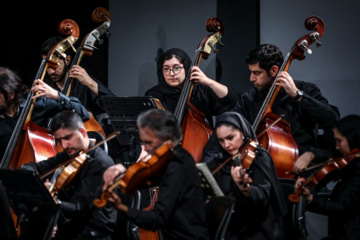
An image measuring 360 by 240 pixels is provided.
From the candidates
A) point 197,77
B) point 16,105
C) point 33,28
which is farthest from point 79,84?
point 197,77

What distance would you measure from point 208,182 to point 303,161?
32.7 inches

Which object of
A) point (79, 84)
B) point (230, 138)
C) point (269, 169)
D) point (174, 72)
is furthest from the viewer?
point (79, 84)

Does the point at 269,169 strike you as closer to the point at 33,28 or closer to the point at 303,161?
the point at 303,161

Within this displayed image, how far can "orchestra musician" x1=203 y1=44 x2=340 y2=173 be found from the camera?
123 inches

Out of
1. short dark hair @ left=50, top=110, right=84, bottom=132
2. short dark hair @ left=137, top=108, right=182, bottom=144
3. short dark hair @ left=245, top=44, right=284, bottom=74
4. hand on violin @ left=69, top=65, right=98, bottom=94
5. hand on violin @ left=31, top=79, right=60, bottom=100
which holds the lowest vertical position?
short dark hair @ left=50, top=110, right=84, bottom=132

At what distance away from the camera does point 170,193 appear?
6.88 feet

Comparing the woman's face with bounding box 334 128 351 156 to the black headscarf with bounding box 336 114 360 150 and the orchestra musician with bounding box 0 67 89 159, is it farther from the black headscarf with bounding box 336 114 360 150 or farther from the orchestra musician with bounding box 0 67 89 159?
the orchestra musician with bounding box 0 67 89 159

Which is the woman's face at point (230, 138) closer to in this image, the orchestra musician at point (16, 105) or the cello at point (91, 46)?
the orchestra musician at point (16, 105)

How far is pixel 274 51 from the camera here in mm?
3352

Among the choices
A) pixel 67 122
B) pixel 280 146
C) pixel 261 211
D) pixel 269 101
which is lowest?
pixel 261 211

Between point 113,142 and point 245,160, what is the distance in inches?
65.7

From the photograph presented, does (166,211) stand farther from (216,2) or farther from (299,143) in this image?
(216,2)

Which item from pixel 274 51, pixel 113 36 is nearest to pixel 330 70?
pixel 274 51

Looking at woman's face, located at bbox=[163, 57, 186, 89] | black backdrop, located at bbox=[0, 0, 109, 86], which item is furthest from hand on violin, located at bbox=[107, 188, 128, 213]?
black backdrop, located at bbox=[0, 0, 109, 86]
